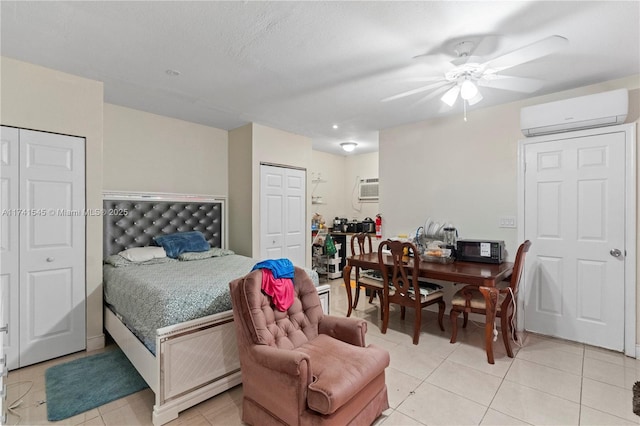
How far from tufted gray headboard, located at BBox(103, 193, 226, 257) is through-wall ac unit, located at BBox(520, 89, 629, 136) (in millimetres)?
3915

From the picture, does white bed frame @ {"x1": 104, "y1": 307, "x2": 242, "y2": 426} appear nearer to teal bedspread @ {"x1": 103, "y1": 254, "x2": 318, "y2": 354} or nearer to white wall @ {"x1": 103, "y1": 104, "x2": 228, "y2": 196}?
teal bedspread @ {"x1": 103, "y1": 254, "x2": 318, "y2": 354}

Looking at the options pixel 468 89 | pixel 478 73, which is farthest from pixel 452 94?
pixel 478 73

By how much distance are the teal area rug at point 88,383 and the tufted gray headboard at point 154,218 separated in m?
1.19

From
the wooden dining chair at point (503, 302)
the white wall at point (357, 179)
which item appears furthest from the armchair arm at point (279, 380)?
the white wall at point (357, 179)

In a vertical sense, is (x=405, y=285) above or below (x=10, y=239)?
below

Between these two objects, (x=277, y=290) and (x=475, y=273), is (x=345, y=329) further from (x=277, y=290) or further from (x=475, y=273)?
(x=475, y=273)

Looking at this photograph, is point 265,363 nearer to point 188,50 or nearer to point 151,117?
point 188,50

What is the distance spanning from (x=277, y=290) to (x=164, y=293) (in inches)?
30.6

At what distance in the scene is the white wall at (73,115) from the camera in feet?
8.23

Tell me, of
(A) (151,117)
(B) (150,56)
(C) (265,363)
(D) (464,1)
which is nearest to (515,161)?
(D) (464,1)

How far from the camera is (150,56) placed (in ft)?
8.02

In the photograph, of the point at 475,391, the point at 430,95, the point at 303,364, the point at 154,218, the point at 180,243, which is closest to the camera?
the point at 303,364

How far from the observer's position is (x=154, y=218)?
3.74 metres

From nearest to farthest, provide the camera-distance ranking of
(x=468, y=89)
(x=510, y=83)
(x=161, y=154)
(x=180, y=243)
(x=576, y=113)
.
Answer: (x=468, y=89) < (x=510, y=83) < (x=576, y=113) < (x=180, y=243) < (x=161, y=154)
